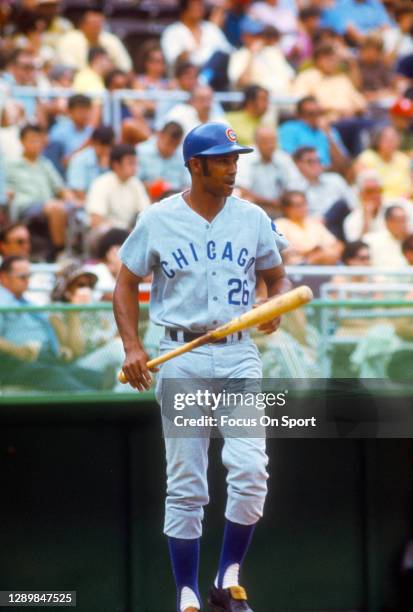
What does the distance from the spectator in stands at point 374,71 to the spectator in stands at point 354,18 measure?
0.37 metres

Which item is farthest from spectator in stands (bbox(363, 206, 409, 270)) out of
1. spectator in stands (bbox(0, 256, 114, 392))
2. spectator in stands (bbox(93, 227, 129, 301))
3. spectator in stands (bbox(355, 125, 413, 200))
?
spectator in stands (bbox(0, 256, 114, 392))

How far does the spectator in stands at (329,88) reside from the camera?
36.3ft

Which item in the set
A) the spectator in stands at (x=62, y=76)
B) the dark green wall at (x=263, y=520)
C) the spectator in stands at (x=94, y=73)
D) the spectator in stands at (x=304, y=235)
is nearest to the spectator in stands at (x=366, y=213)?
the spectator in stands at (x=304, y=235)

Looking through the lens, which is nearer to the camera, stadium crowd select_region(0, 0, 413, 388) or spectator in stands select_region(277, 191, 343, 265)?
spectator in stands select_region(277, 191, 343, 265)

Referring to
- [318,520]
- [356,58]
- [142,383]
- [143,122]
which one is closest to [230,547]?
[142,383]

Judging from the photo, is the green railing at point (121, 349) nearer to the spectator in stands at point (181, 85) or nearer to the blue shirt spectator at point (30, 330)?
the blue shirt spectator at point (30, 330)

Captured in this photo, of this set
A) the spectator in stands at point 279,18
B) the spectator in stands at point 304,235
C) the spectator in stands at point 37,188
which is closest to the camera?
the spectator in stands at point 304,235

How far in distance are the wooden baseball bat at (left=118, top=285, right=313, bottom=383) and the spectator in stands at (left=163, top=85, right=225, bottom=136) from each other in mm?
5455

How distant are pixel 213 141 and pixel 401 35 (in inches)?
326

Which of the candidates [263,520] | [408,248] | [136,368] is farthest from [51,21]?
[136,368]

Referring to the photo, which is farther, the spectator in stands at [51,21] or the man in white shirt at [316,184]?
the spectator in stands at [51,21]

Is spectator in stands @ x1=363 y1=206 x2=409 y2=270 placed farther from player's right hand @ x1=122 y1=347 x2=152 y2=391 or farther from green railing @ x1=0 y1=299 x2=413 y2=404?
Result: player's right hand @ x1=122 y1=347 x2=152 y2=391

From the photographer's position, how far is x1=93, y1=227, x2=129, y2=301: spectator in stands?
24.7ft

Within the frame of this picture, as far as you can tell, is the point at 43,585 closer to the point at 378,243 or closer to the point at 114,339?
the point at 114,339
